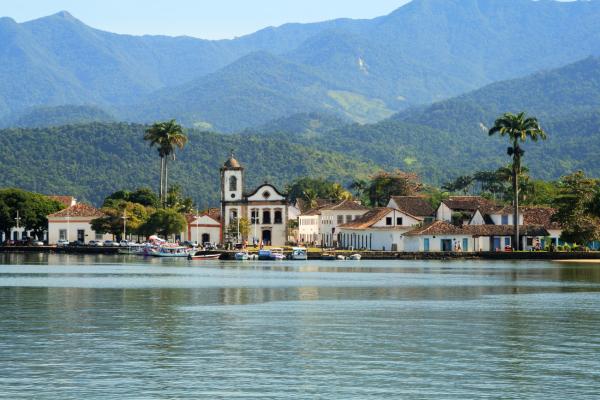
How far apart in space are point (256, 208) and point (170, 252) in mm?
23538

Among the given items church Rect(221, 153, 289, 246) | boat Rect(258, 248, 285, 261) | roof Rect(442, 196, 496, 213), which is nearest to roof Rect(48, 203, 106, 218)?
church Rect(221, 153, 289, 246)

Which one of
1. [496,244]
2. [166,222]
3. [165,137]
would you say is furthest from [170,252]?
[496,244]

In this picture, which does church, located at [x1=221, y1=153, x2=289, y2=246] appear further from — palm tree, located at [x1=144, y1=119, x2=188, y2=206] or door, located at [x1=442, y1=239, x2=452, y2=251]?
door, located at [x1=442, y1=239, x2=452, y2=251]

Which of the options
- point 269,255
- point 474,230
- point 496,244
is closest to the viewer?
point 474,230

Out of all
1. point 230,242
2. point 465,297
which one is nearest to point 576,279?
point 465,297

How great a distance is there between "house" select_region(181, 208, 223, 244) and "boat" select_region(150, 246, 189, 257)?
21.2 meters

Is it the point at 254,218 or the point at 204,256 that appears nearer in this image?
the point at 204,256

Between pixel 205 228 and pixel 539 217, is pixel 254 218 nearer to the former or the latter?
pixel 205 228

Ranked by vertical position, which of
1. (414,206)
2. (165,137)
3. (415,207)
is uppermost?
(165,137)

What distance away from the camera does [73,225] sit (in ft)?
604

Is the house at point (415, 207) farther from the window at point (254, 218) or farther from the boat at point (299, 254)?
the boat at point (299, 254)

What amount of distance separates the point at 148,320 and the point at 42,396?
21.5 m

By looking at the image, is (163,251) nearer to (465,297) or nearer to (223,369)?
(465,297)

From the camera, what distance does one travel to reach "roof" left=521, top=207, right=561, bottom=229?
144625mm
